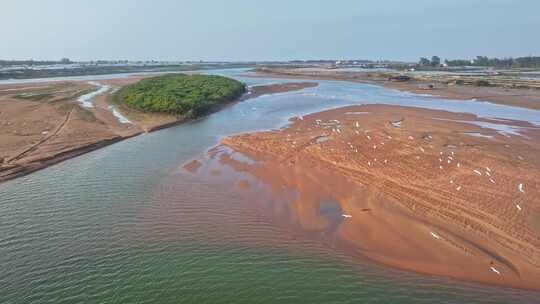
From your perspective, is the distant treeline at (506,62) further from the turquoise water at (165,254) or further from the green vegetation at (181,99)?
the turquoise water at (165,254)

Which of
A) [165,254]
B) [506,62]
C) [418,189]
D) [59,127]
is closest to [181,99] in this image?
[59,127]

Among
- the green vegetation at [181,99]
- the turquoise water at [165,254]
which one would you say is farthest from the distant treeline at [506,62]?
the turquoise water at [165,254]

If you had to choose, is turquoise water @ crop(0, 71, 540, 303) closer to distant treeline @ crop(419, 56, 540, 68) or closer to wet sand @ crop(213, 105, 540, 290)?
wet sand @ crop(213, 105, 540, 290)

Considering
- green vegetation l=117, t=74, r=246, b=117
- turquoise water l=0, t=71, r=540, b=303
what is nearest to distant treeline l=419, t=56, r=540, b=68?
green vegetation l=117, t=74, r=246, b=117

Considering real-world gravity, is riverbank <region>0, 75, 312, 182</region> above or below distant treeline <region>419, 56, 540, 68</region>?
Result: below

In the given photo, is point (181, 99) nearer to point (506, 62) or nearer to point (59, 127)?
point (59, 127)
